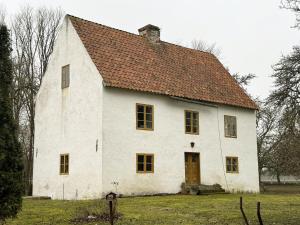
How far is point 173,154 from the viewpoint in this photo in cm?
2538

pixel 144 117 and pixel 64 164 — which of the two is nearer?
pixel 144 117

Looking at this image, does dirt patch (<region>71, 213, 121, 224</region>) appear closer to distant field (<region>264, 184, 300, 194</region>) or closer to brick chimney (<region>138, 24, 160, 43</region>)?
brick chimney (<region>138, 24, 160, 43</region>)

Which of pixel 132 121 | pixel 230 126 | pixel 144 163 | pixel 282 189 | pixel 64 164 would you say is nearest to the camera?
pixel 132 121

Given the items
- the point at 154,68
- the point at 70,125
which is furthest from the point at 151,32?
the point at 70,125

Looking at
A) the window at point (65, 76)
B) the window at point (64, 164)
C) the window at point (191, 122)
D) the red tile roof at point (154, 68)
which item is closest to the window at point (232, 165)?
the window at point (191, 122)

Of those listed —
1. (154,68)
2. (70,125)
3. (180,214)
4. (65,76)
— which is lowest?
(180,214)

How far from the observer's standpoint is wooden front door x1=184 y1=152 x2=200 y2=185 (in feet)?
85.6

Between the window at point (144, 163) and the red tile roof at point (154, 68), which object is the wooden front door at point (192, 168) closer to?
the window at point (144, 163)

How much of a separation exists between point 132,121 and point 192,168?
17.2 feet

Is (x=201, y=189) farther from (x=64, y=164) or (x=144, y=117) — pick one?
(x=64, y=164)

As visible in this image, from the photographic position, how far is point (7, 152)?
36.5 feet

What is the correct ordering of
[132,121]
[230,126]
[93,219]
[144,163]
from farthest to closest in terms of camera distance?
1. [230,126]
2. [144,163]
3. [132,121]
4. [93,219]

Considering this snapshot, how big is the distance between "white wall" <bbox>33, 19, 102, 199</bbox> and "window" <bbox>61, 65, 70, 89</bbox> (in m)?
0.31

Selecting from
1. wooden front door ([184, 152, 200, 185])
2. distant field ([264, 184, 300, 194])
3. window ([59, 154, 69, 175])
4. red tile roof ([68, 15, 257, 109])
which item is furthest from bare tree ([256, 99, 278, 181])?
window ([59, 154, 69, 175])
